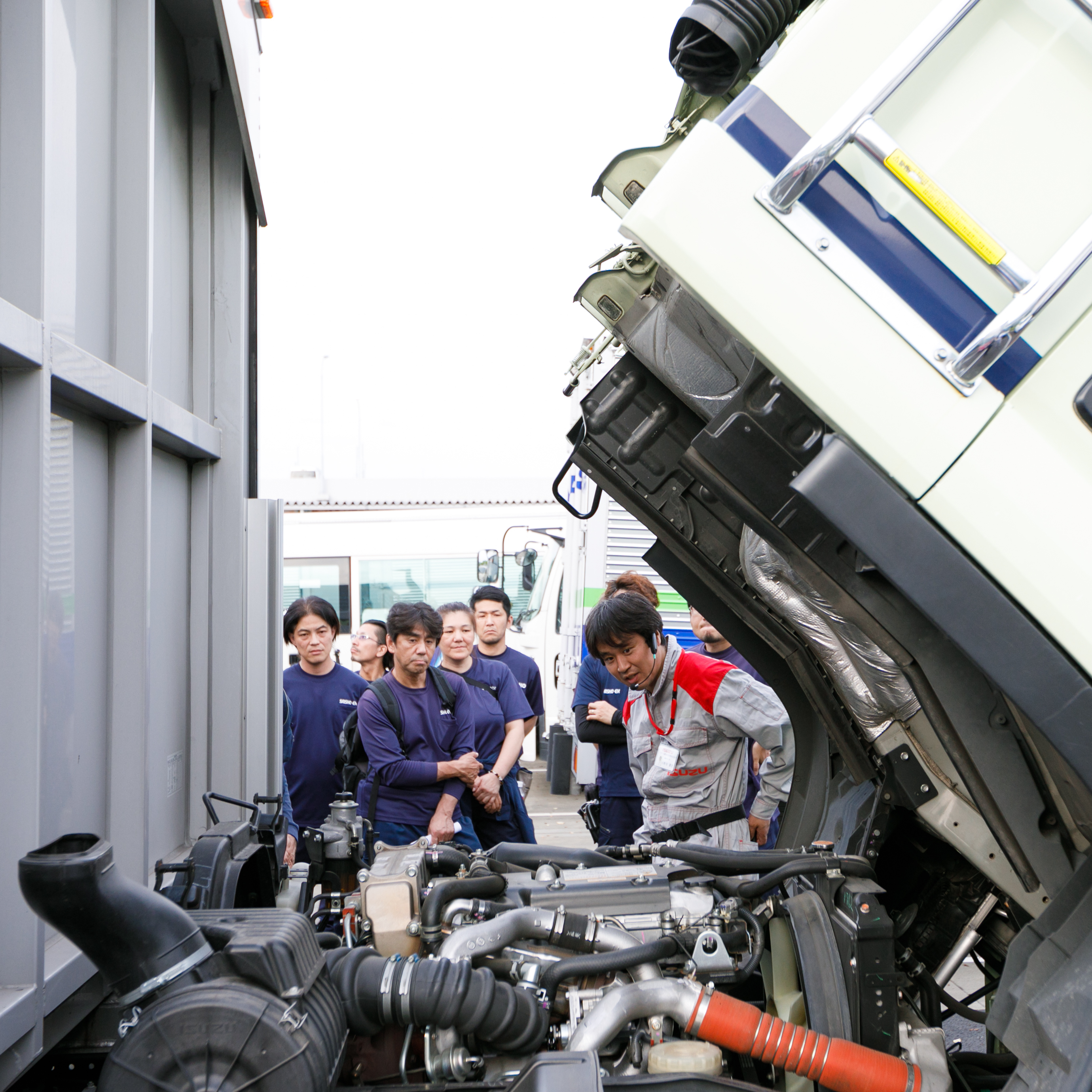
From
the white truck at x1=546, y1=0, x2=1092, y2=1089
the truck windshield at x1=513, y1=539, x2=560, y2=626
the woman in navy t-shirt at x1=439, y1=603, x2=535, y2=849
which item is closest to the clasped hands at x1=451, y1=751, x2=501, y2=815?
the woman in navy t-shirt at x1=439, y1=603, x2=535, y2=849

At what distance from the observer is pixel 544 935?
2297 mm

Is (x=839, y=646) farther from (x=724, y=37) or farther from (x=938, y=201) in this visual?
(x=724, y=37)

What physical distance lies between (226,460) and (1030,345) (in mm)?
2815

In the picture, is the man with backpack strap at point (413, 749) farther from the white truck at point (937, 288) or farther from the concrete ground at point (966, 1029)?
the white truck at point (937, 288)

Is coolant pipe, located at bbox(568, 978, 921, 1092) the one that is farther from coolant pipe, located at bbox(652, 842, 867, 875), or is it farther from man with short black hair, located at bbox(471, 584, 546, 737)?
man with short black hair, located at bbox(471, 584, 546, 737)

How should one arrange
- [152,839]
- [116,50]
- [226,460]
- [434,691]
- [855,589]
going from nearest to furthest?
[855,589]
[116,50]
[152,839]
[226,460]
[434,691]

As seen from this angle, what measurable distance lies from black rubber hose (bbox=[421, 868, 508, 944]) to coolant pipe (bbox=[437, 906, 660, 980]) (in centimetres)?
7

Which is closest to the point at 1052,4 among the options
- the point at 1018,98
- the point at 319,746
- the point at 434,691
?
the point at 1018,98

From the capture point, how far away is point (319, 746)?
15.1 feet

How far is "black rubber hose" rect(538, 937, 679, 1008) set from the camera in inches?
84.3

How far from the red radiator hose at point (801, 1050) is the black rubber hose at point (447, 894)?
0.72m

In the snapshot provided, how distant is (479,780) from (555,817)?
4.40 metres

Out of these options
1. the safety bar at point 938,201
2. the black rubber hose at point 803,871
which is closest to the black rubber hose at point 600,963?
the black rubber hose at point 803,871

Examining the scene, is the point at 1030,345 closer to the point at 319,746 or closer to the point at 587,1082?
the point at 587,1082
